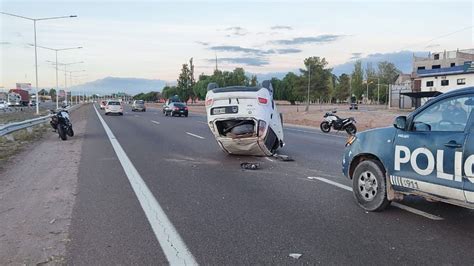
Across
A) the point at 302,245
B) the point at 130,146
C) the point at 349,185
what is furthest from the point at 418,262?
the point at 130,146

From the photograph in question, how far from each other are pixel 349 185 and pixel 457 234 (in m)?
3.10

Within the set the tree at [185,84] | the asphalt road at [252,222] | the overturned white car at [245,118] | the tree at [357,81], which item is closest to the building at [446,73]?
the tree at [357,81]

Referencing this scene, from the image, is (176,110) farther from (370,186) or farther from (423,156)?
(423,156)

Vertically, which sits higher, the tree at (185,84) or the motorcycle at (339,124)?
the tree at (185,84)

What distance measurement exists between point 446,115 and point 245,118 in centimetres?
638

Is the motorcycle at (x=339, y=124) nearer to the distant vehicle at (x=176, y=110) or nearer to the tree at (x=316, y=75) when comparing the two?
the distant vehicle at (x=176, y=110)

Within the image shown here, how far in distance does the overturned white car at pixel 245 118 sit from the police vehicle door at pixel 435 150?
5.70 m

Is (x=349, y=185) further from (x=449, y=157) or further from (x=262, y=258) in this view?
(x=262, y=258)

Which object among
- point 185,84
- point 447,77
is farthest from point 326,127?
point 185,84

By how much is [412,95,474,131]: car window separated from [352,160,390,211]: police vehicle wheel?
0.85 metres

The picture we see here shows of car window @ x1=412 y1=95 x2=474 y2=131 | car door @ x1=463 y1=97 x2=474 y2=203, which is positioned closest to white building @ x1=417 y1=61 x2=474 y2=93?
car window @ x1=412 y1=95 x2=474 y2=131

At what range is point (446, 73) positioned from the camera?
63.1 metres

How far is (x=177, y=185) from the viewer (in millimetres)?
8750

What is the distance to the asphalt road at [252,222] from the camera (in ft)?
16.0
